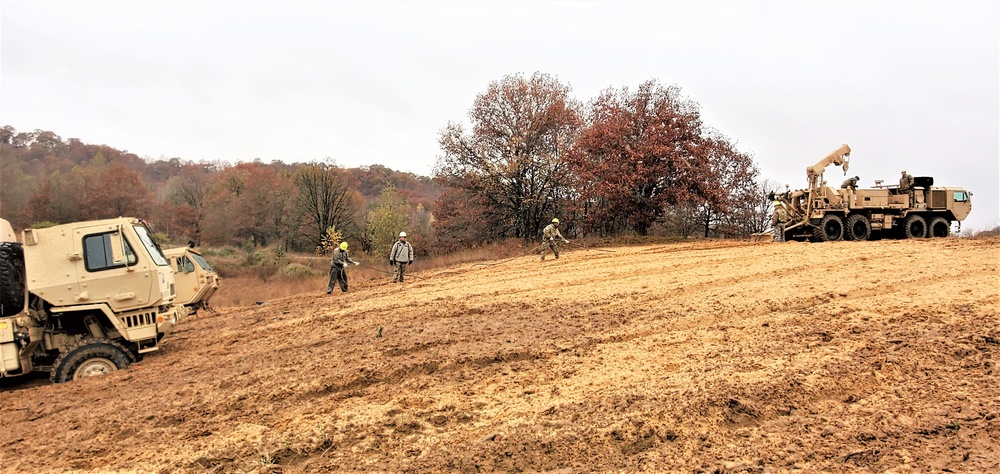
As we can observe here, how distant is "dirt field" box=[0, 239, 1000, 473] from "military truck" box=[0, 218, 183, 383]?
53 cm

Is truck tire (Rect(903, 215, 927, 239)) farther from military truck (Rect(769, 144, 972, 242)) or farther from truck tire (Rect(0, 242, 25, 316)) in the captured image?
truck tire (Rect(0, 242, 25, 316))

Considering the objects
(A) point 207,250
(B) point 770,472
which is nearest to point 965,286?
(B) point 770,472

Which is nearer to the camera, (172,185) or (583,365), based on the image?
(583,365)

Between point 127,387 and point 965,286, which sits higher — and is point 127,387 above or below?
below

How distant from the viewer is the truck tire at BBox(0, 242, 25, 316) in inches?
333

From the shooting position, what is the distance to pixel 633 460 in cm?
428

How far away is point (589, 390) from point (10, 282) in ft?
28.8

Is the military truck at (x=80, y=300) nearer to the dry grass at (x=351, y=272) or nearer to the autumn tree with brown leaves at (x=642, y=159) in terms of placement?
the dry grass at (x=351, y=272)

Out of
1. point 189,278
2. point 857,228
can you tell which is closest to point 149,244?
point 189,278

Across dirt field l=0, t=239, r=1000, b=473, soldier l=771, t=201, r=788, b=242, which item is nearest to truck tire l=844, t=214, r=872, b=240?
soldier l=771, t=201, r=788, b=242

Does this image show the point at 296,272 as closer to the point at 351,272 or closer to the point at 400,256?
the point at 351,272

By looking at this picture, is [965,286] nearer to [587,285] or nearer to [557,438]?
[587,285]

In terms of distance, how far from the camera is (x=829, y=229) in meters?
19.1

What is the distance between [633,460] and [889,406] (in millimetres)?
2351
